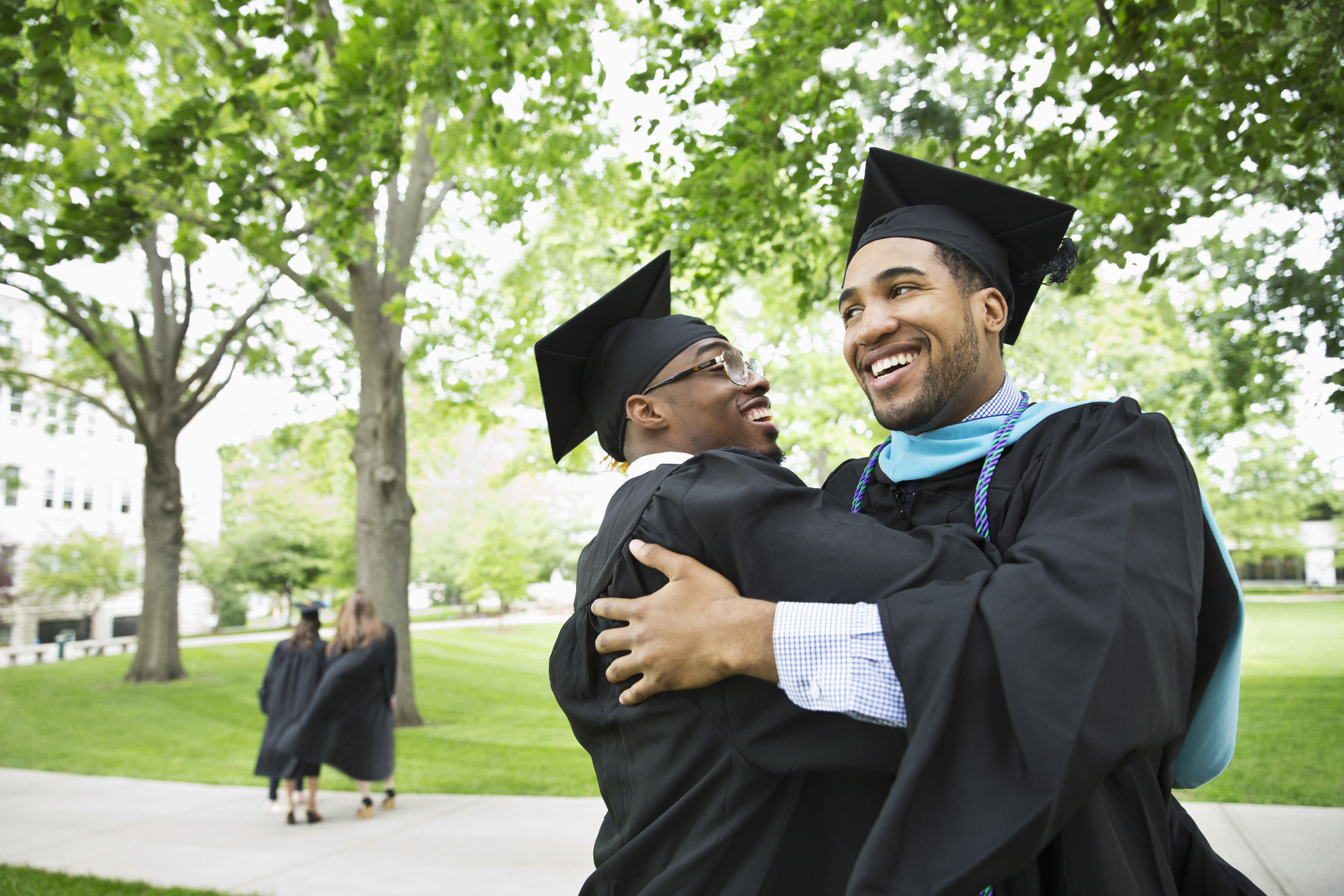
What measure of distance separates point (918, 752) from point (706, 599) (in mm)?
466

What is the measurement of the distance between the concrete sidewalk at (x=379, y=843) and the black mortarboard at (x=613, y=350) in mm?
4142

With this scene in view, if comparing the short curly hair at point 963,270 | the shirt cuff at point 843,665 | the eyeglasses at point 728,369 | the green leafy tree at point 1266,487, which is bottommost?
the shirt cuff at point 843,665

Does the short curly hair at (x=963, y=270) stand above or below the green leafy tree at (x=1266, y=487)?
below

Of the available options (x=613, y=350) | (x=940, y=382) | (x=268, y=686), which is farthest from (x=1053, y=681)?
(x=268, y=686)

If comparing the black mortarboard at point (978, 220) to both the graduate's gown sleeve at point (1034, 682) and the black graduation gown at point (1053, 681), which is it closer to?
the black graduation gown at point (1053, 681)

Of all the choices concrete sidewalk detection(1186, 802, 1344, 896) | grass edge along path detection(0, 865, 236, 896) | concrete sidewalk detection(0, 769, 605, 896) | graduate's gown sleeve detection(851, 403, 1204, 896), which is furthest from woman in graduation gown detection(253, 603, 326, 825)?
graduate's gown sleeve detection(851, 403, 1204, 896)

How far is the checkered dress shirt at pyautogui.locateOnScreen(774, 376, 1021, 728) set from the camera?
57.7 inches

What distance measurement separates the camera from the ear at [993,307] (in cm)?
208

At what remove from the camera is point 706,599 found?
5.45 feet

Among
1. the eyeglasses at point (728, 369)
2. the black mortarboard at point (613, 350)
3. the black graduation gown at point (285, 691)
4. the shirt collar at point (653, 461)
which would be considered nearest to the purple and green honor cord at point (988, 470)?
the shirt collar at point (653, 461)

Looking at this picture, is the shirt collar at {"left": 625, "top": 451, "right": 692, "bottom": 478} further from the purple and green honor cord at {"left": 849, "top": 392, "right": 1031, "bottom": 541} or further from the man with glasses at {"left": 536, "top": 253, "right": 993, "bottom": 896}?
the purple and green honor cord at {"left": 849, "top": 392, "right": 1031, "bottom": 541}

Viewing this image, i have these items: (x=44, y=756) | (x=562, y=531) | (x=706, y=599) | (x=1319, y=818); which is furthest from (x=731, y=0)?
(x=562, y=531)

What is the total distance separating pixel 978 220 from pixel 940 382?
0.48 m

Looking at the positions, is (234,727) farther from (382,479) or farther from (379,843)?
(379,843)
